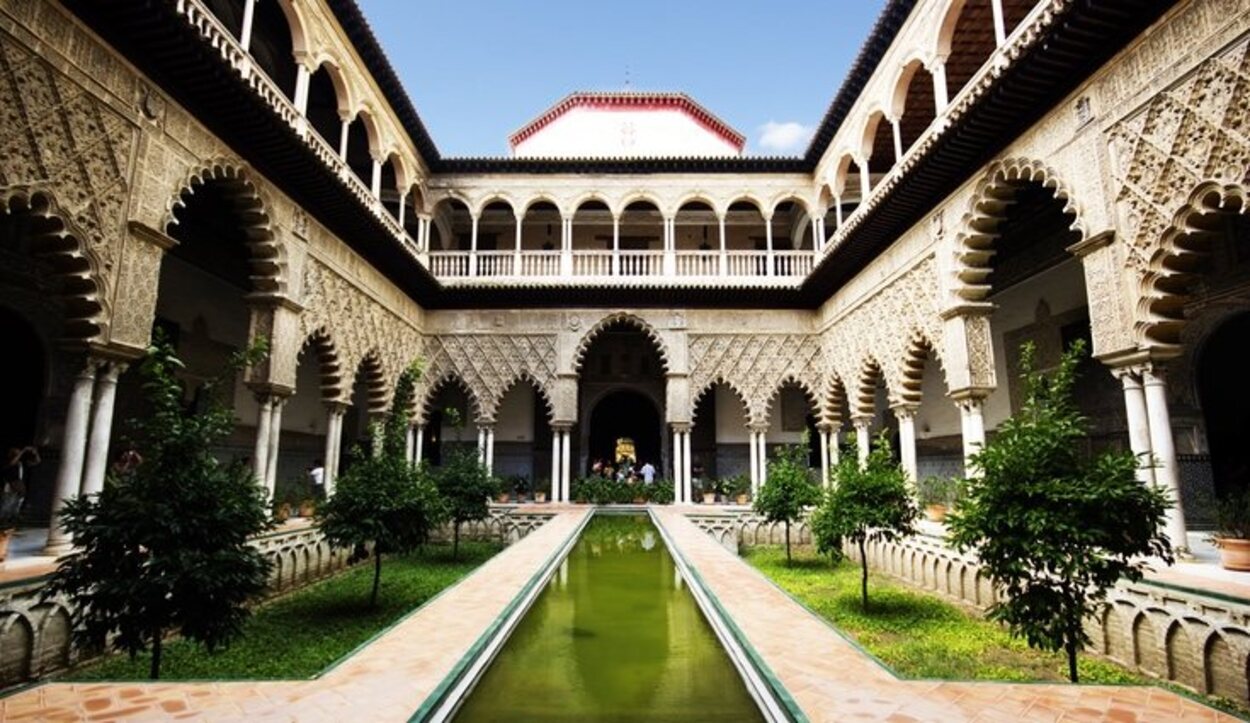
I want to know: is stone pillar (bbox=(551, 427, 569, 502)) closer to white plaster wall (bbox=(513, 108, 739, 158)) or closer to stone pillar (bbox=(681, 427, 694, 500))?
stone pillar (bbox=(681, 427, 694, 500))

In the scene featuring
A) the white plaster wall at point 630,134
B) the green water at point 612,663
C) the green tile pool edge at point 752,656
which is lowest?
the green water at point 612,663

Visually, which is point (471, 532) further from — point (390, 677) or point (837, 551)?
point (390, 677)

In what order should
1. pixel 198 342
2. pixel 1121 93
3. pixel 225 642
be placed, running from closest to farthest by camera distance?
pixel 225 642 → pixel 1121 93 → pixel 198 342

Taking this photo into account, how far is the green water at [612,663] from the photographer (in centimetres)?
308

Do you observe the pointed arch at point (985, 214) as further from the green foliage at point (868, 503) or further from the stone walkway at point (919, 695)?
the stone walkway at point (919, 695)

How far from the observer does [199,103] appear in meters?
7.29

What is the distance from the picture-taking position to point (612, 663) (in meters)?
3.87

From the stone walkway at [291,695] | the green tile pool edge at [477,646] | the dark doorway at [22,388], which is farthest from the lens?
the dark doorway at [22,388]

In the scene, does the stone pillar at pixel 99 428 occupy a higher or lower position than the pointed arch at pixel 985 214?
lower

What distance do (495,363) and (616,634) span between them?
37.5ft

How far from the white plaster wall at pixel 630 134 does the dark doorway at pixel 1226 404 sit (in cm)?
1305

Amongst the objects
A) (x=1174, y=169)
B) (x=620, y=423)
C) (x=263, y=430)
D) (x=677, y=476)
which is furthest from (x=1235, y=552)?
(x=620, y=423)

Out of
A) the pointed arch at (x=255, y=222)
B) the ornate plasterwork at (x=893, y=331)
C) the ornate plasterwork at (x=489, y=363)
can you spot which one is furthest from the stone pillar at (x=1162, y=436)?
the ornate plasterwork at (x=489, y=363)

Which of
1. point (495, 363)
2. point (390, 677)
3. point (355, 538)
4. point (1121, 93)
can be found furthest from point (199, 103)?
point (1121, 93)
